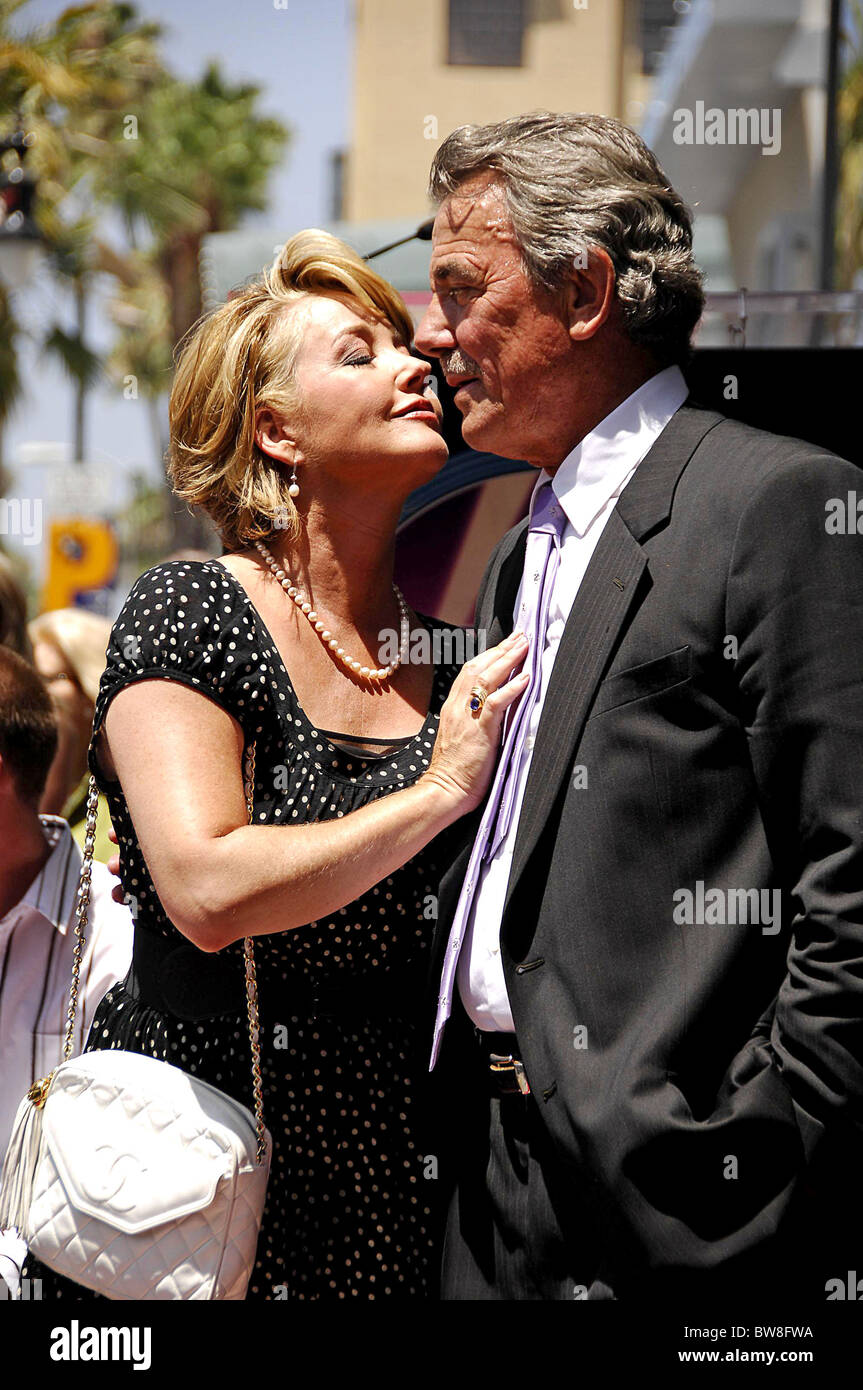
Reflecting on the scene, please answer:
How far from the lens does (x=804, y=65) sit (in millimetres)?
10195

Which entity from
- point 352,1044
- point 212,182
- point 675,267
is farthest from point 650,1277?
point 212,182

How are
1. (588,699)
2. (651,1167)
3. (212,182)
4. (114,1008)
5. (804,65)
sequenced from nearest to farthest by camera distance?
(651,1167)
(588,699)
(114,1008)
(804,65)
(212,182)

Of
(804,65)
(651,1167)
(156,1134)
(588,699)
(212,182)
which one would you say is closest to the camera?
(651,1167)

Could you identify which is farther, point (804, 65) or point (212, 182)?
point (212, 182)

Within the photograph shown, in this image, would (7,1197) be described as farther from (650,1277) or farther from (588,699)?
(588,699)

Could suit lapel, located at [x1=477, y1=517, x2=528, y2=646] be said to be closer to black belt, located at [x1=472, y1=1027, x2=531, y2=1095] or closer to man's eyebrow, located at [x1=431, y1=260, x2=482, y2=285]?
man's eyebrow, located at [x1=431, y1=260, x2=482, y2=285]

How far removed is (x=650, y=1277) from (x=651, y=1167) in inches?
6.4

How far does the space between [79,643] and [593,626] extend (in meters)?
3.30

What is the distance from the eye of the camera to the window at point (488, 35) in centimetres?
1507

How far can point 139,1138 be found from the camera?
7.16ft

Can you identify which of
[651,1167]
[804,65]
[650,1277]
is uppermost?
[804,65]

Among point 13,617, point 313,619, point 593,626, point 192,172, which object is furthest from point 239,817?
point 192,172

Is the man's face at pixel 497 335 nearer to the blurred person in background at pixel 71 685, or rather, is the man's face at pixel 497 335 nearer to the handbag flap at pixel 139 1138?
the handbag flap at pixel 139 1138

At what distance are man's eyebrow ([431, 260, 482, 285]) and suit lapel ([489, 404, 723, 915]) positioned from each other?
462 millimetres
